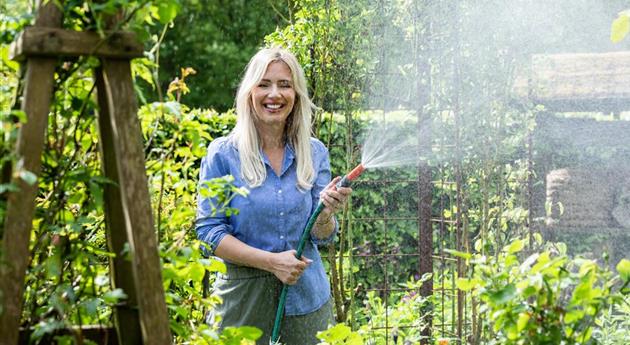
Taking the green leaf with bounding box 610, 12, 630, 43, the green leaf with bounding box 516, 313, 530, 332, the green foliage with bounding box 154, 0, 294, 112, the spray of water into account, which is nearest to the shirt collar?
the green leaf with bounding box 610, 12, 630, 43

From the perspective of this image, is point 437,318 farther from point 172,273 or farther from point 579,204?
point 172,273

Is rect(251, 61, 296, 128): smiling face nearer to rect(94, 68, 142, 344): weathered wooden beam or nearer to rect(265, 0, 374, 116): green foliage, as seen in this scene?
rect(94, 68, 142, 344): weathered wooden beam

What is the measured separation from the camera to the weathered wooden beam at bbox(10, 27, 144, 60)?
5.64 feet

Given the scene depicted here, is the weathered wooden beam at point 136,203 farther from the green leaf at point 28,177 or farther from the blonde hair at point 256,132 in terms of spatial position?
the blonde hair at point 256,132

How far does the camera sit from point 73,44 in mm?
1748

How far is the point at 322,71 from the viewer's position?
5.03m

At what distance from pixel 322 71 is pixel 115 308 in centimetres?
329

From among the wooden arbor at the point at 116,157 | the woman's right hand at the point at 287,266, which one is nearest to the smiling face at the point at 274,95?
the woman's right hand at the point at 287,266

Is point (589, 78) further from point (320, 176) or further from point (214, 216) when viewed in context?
point (214, 216)

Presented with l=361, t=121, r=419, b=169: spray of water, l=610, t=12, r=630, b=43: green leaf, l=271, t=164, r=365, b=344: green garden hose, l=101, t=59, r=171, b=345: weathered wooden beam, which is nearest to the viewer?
l=101, t=59, r=171, b=345: weathered wooden beam

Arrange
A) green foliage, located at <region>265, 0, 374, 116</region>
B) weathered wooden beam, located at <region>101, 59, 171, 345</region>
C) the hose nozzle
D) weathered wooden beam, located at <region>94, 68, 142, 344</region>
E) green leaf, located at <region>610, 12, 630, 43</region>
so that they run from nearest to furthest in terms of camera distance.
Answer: weathered wooden beam, located at <region>101, 59, 171, 345</region>
weathered wooden beam, located at <region>94, 68, 142, 344</region>
green leaf, located at <region>610, 12, 630, 43</region>
the hose nozzle
green foliage, located at <region>265, 0, 374, 116</region>

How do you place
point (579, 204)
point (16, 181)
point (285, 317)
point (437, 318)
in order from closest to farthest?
point (16, 181) → point (285, 317) → point (437, 318) → point (579, 204)

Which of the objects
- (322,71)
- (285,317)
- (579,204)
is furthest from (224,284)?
(579,204)

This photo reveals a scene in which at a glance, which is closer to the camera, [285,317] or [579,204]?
[285,317]
